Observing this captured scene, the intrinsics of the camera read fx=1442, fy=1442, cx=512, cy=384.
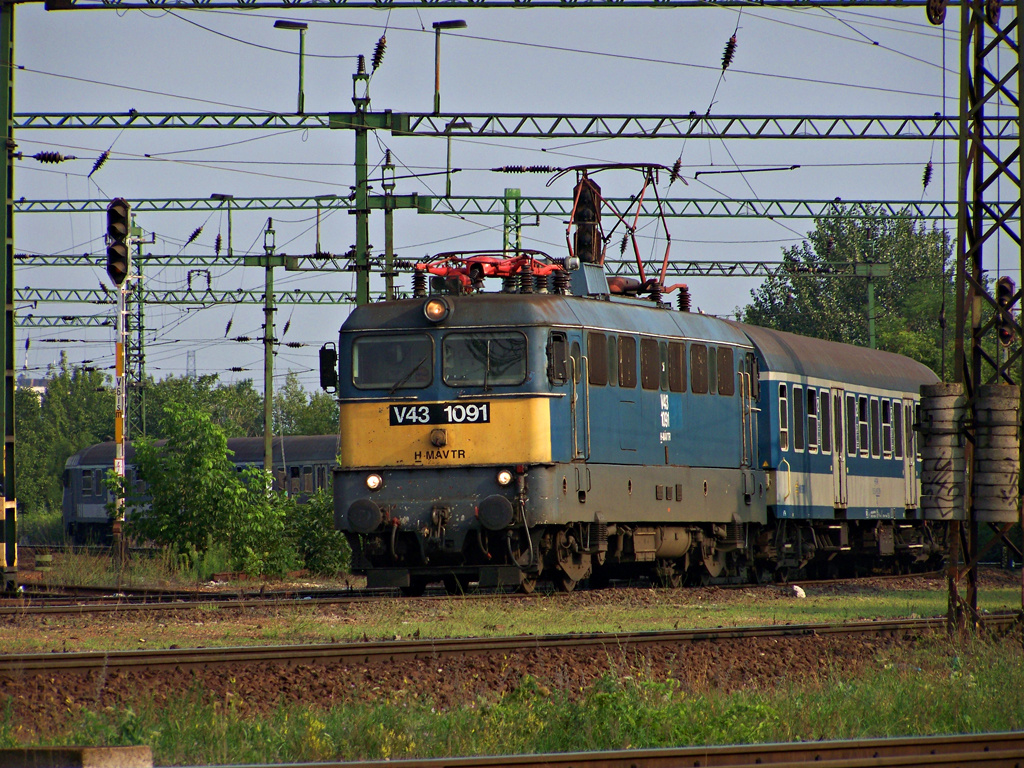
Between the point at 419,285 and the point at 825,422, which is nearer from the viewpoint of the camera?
the point at 419,285

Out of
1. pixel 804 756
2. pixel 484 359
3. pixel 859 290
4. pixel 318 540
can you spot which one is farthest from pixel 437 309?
pixel 859 290

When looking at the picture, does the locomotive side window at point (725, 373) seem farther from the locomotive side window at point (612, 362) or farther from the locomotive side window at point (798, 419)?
the locomotive side window at point (612, 362)

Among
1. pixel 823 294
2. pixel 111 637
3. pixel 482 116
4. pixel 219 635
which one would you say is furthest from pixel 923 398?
pixel 823 294

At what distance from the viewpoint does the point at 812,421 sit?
2225 cm

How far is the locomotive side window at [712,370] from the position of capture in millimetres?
19555

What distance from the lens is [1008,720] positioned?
361 inches

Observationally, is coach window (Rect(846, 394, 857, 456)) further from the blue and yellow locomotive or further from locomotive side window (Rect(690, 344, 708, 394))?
locomotive side window (Rect(690, 344, 708, 394))

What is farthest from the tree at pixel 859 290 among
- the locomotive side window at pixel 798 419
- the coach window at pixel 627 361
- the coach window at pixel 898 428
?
the coach window at pixel 627 361

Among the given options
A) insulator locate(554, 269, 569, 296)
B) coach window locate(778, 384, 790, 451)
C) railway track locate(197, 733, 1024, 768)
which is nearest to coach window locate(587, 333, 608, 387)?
insulator locate(554, 269, 569, 296)

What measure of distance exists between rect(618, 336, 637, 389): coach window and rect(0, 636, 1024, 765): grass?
7.59m

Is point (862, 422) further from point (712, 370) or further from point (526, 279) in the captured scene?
point (526, 279)

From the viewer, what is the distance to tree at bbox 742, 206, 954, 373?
221ft

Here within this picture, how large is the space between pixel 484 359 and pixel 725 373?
463 cm

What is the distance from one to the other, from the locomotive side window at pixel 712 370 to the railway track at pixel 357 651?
6.69 m
